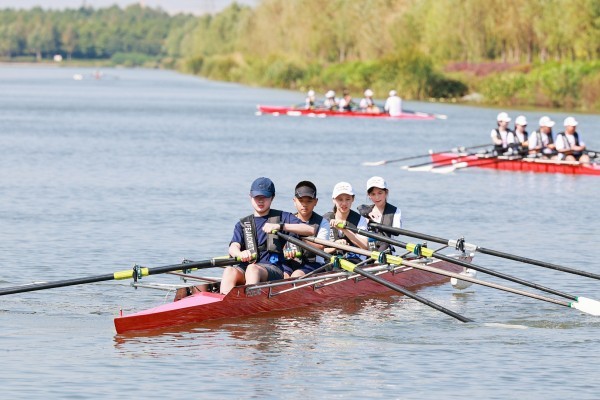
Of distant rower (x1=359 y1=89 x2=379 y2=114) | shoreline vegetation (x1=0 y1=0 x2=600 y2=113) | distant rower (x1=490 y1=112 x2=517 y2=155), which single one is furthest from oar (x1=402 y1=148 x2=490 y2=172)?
shoreline vegetation (x1=0 y1=0 x2=600 y2=113)

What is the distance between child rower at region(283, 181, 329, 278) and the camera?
13.9 metres

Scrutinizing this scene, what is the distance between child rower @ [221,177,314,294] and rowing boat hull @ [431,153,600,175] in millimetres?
17936

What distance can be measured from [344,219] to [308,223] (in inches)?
29.3

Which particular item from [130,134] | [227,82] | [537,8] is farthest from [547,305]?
[227,82]

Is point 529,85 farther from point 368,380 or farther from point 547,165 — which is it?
point 368,380

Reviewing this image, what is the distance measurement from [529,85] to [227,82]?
66.6m

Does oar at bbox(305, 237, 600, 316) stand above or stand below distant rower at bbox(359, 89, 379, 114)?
below

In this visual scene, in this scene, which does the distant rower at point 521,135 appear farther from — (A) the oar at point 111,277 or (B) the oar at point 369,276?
(A) the oar at point 111,277

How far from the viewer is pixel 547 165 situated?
31.0 m

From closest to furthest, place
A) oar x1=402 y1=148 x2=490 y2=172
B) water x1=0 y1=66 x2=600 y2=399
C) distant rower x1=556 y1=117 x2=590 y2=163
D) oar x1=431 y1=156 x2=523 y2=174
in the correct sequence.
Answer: water x1=0 y1=66 x2=600 y2=399 < distant rower x1=556 y1=117 x2=590 y2=163 < oar x1=431 y1=156 x2=523 y2=174 < oar x1=402 y1=148 x2=490 y2=172

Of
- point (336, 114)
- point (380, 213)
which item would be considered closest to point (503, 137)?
Result: point (380, 213)

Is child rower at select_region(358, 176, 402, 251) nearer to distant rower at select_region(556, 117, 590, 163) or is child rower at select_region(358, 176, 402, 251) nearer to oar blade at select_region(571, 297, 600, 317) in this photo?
oar blade at select_region(571, 297, 600, 317)

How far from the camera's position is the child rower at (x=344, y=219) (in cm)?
1453

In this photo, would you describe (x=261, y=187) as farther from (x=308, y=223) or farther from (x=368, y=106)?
(x=368, y=106)
